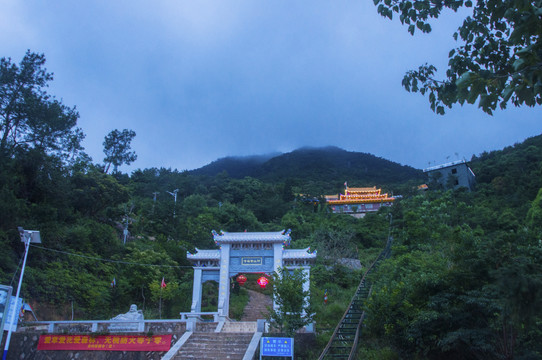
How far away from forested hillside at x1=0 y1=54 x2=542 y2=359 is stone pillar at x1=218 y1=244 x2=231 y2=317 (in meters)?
2.74

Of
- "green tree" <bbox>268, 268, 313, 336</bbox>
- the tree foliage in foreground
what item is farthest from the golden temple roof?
the tree foliage in foreground

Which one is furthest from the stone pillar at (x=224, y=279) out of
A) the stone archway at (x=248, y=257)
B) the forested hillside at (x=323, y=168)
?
the forested hillside at (x=323, y=168)

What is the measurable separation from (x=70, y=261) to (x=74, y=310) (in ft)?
10.3

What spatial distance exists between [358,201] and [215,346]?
3954 centimetres

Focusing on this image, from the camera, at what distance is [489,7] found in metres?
4.85

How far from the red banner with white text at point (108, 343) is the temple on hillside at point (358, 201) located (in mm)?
37524

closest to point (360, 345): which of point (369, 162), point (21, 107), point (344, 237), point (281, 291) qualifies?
point (281, 291)

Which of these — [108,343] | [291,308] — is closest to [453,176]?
[291,308]

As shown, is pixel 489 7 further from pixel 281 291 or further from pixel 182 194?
pixel 182 194

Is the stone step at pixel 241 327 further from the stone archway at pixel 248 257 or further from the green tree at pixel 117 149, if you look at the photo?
the green tree at pixel 117 149

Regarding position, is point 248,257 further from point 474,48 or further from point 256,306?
point 474,48

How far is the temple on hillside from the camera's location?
1893 inches

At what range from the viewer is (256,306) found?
19953mm

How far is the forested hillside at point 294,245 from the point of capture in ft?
26.8
